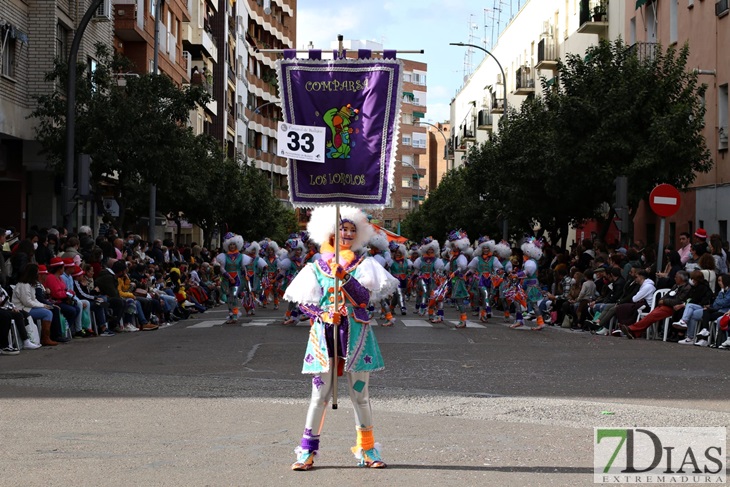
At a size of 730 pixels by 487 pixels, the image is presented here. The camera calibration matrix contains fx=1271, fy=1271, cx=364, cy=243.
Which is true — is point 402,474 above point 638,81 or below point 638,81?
below

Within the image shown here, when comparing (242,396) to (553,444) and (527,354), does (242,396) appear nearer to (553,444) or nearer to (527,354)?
(553,444)

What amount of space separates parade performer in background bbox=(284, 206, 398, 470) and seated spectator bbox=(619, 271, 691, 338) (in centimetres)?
1377

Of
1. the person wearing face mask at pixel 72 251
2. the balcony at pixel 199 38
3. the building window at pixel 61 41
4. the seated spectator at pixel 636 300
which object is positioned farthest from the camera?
the balcony at pixel 199 38

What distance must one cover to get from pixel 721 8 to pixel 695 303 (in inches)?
553

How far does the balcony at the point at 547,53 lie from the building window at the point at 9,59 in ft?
108

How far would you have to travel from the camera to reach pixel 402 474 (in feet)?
28.5

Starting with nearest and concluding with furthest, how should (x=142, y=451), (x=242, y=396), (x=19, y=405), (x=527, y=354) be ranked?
(x=142, y=451) < (x=19, y=405) < (x=242, y=396) < (x=527, y=354)

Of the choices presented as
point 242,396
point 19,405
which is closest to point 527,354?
point 242,396

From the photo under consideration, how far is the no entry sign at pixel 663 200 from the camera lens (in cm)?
2417

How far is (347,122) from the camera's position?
405 inches

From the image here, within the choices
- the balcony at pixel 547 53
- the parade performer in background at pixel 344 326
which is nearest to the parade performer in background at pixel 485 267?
the parade performer in background at pixel 344 326

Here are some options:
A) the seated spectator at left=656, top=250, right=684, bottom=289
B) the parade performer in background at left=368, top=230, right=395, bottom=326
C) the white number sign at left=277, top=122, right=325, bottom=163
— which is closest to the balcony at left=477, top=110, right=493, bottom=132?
the parade performer in background at left=368, top=230, right=395, bottom=326

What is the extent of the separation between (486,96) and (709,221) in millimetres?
57354

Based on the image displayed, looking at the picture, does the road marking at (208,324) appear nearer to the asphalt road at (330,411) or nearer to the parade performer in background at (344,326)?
the asphalt road at (330,411)
